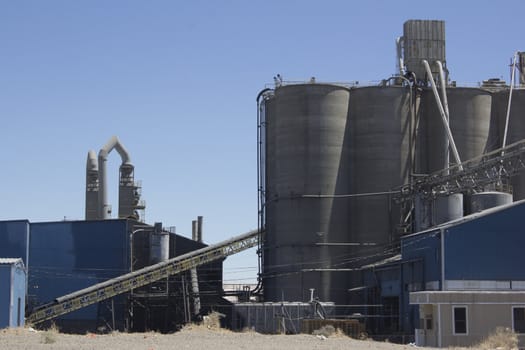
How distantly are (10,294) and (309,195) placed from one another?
2223cm

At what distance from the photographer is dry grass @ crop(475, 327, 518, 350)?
44.0m

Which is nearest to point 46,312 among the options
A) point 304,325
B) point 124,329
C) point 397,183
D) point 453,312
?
point 124,329

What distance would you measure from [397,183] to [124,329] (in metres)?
22.9

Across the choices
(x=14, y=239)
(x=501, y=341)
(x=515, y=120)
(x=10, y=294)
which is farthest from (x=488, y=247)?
(x=14, y=239)

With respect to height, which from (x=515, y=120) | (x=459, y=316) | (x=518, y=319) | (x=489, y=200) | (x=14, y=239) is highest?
(x=515, y=120)

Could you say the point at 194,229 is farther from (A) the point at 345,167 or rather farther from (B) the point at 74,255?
(A) the point at 345,167

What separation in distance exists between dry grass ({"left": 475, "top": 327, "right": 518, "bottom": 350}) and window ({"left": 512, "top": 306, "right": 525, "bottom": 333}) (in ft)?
4.38

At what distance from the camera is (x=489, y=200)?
6041 centimetres

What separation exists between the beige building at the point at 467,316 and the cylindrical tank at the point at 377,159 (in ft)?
69.6

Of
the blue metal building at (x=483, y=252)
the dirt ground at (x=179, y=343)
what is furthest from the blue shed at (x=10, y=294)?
the blue metal building at (x=483, y=252)

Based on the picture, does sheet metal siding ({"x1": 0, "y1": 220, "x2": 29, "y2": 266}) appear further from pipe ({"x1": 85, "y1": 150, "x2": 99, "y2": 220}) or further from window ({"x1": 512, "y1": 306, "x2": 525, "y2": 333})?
window ({"x1": 512, "y1": 306, "x2": 525, "y2": 333})

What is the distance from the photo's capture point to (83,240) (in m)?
73.7

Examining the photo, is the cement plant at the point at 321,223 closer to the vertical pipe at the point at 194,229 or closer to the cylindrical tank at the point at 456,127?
the cylindrical tank at the point at 456,127

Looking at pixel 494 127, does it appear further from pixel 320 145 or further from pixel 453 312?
pixel 453 312
